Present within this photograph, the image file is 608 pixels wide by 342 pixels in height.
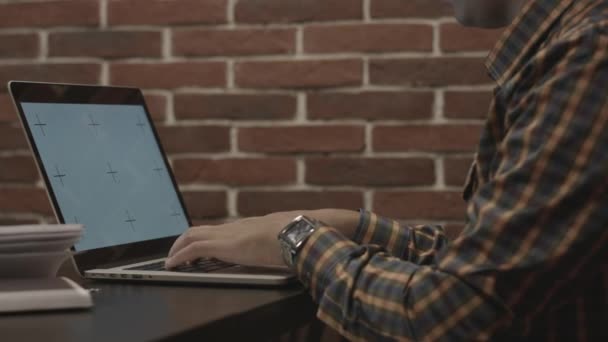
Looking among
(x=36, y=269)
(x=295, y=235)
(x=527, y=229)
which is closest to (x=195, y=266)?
(x=295, y=235)

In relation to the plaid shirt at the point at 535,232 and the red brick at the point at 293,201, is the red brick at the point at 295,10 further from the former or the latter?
the plaid shirt at the point at 535,232

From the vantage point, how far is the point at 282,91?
190cm

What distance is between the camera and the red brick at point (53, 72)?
1.98 meters

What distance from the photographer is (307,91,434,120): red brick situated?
1.85m

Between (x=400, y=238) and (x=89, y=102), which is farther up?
(x=89, y=102)

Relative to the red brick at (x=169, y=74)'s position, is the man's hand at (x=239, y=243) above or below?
below

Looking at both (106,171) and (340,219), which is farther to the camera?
(106,171)

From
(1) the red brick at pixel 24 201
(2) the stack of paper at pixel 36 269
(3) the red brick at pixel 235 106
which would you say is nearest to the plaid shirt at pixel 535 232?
(2) the stack of paper at pixel 36 269

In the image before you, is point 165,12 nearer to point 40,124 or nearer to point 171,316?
point 40,124

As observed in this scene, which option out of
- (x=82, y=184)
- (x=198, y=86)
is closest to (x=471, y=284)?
(x=82, y=184)

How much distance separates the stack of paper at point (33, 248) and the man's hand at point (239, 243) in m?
0.23

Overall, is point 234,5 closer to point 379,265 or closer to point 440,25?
point 440,25

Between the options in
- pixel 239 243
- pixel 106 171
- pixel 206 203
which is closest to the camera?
pixel 239 243

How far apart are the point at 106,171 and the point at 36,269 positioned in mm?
442
